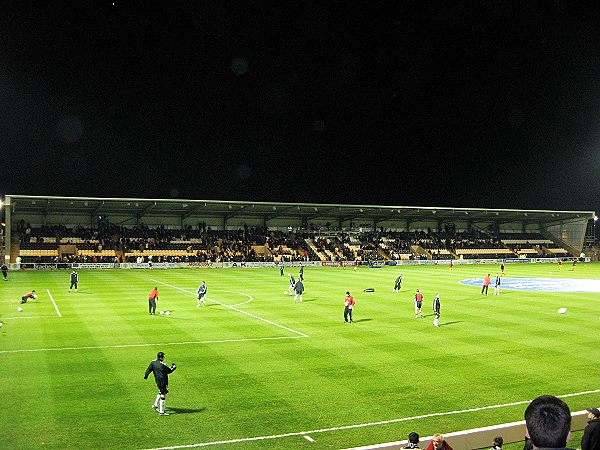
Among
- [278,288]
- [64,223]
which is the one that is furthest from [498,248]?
[64,223]

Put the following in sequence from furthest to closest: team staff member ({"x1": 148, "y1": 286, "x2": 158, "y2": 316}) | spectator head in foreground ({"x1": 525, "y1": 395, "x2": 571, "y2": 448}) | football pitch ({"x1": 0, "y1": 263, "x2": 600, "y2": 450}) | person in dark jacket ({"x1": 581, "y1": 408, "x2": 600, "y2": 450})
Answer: team staff member ({"x1": 148, "y1": 286, "x2": 158, "y2": 316})
football pitch ({"x1": 0, "y1": 263, "x2": 600, "y2": 450})
person in dark jacket ({"x1": 581, "y1": 408, "x2": 600, "y2": 450})
spectator head in foreground ({"x1": 525, "y1": 395, "x2": 571, "y2": 448})

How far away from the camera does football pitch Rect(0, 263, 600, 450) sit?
1244cm

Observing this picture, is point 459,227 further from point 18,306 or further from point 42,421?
point 42,421

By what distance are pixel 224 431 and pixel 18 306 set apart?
2447 cm

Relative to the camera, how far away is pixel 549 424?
411 cm

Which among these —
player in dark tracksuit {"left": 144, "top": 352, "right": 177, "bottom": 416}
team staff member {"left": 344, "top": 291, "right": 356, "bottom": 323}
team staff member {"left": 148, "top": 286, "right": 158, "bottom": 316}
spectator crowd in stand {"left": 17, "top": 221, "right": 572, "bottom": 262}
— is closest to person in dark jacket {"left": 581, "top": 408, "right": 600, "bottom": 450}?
player in dark tracksuit {"left": 144, "top": 352, "right": 177, "bottom": 416}

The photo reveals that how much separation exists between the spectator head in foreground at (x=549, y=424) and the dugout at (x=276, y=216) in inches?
2803

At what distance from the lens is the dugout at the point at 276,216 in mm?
75438

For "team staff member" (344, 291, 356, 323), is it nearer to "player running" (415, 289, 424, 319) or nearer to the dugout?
"player running" (415, 289, 424, 319)

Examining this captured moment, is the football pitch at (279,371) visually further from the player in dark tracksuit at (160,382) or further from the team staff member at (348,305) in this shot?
the team staff member at (348,305)

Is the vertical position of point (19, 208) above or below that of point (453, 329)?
above

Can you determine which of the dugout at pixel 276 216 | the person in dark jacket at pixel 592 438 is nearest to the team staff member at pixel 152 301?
the person in dark jacket at pixel 592 438

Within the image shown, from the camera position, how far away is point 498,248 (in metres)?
99.8

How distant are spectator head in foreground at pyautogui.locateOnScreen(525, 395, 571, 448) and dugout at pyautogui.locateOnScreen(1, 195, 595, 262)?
7119cm
